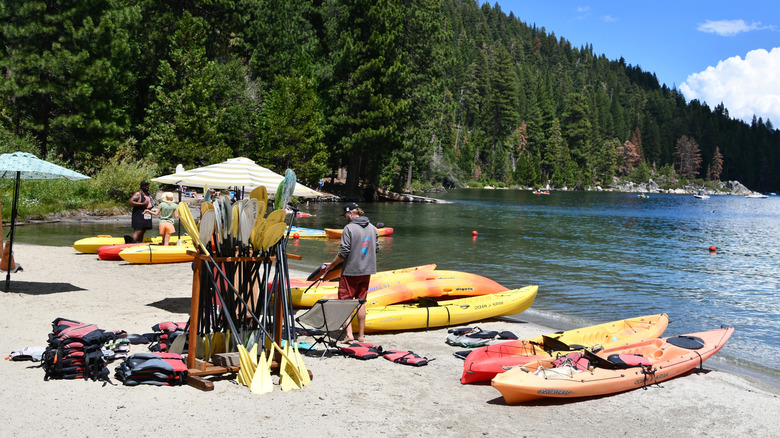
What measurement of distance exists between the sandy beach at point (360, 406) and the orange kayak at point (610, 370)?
0.50 ft

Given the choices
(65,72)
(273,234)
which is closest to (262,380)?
(273,234)

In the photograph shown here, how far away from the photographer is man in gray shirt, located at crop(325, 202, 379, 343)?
8266 mm

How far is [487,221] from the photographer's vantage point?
1533 inches

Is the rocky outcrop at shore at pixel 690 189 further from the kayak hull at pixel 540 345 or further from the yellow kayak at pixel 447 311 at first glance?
the kayak hull at pixel 540 345

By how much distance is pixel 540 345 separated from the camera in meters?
8.10

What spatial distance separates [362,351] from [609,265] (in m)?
15.8

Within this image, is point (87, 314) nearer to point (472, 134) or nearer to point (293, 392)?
point (293, 392)

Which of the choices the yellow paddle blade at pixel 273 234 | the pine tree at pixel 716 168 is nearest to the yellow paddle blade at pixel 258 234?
the yellow paddle blade at pixel 273 234

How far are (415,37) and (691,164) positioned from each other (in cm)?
13536

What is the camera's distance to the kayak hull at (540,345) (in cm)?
709

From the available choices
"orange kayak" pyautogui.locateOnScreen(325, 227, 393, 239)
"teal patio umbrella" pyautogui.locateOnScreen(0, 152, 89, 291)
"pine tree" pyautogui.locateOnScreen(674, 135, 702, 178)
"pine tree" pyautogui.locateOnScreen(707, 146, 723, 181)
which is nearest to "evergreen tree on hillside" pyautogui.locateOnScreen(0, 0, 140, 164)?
"orange kayak" pyautogui.locateOnScreen(325, 227, 393, 239)

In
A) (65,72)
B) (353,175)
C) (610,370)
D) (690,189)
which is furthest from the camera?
(690,189)

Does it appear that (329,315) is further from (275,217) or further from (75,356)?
(75,356)

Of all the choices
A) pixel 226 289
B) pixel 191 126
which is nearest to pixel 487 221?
pixel 191 126
